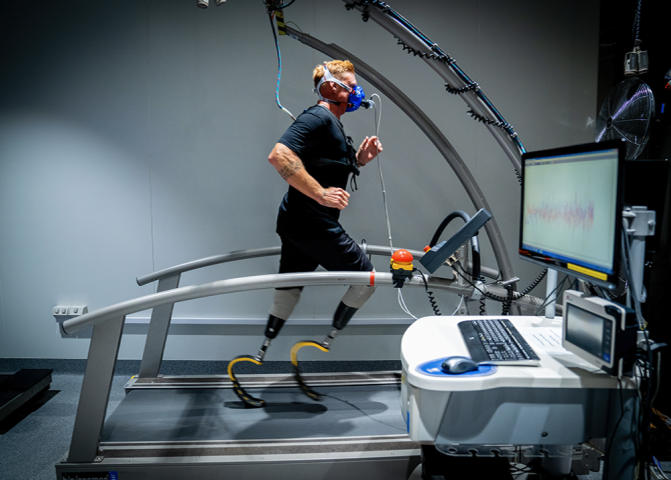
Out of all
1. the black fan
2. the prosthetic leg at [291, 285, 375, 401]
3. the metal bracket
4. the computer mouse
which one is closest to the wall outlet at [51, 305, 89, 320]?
the prosthetic leg at [291, 285, 375, 401]

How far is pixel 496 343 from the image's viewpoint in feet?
4.31

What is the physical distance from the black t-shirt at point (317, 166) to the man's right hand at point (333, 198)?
11cm

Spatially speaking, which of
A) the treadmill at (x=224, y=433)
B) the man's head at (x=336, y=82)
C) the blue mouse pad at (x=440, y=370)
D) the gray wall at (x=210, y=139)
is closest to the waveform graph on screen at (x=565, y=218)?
the blue mouse pad at (x=440, y=370)

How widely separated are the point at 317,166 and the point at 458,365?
46.9 inches

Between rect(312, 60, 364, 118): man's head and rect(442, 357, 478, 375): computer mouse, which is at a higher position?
rect(312, 60, 364, 118): man's head

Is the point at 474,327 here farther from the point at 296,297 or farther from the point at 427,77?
the point at 427,77

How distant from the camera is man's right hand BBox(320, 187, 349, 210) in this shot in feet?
6.40

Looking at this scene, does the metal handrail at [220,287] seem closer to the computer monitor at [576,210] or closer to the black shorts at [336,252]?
the black shorts at [336,252]

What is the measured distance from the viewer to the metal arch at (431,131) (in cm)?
236

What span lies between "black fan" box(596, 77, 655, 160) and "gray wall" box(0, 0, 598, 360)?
2.69 ft

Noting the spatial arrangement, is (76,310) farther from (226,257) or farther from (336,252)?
(336,252)

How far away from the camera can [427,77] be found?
3.07 m

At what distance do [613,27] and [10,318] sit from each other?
4.57 meters

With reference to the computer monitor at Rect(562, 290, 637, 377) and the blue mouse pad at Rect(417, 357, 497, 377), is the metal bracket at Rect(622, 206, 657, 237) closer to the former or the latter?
the computer monitor at Rect(562, 290, 637, 377)
